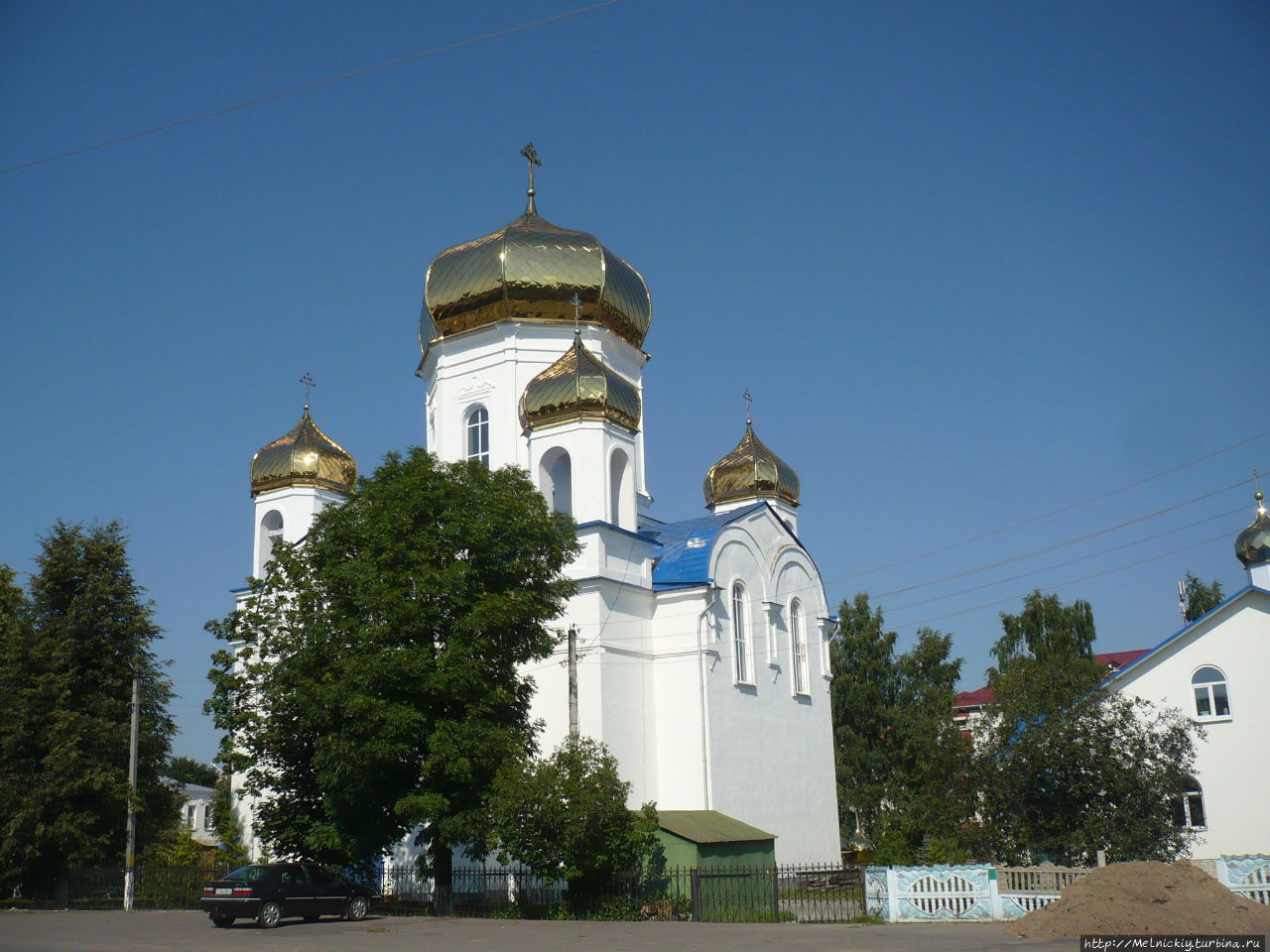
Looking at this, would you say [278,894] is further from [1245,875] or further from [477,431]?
[1245,875]

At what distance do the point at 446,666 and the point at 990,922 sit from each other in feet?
26.1

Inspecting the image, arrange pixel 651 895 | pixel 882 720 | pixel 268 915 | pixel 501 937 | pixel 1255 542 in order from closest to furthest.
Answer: pixel 501 937 < pixel 268 915 < pixel 651 895 < pixel 1255 542 < pixel 882 720

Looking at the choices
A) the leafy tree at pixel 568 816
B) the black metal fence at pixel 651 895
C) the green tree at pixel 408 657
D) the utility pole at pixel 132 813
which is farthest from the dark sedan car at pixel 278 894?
the utility pole at pixel 132 813

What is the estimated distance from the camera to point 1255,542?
29234mm

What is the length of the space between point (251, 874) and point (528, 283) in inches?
531

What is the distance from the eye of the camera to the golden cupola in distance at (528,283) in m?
24.9

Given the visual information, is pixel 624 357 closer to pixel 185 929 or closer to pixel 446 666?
pixel 446 666

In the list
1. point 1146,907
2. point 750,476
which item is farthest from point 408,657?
point 750,476

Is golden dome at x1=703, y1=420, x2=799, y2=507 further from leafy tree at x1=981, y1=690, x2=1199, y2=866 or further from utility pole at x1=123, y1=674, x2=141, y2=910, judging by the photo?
utility pole at x1=123, y1=674, x2=141, y2=910

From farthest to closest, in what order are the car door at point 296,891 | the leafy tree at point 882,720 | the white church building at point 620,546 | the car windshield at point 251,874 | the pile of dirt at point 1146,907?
1. the leafy tree at point 882,720
2. the white church building at point 620,546
3. the car door at point 296,891
4. the car windshield at point 251,874
5. the pile of dirt at point 1146,907

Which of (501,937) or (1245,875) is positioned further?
(1245,875)

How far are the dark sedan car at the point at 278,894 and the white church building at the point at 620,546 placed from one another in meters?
4.70

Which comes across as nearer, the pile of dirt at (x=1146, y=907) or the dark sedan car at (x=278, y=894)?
the pile of dirt at (x=1146, y=907)

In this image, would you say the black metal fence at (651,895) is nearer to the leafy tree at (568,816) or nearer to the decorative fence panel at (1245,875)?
the leafy tree at (568,816)
